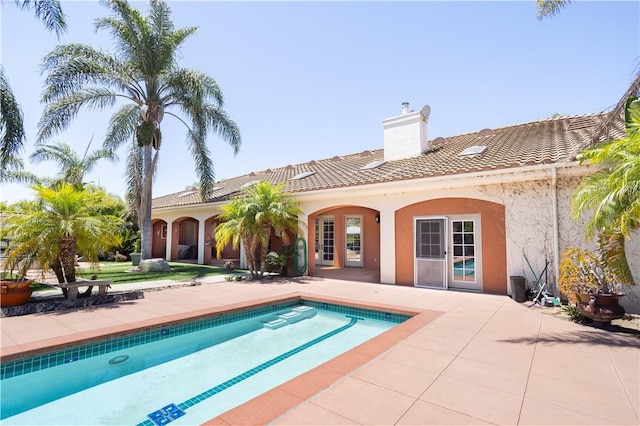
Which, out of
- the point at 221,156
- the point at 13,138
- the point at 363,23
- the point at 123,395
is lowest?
the point at 123,395

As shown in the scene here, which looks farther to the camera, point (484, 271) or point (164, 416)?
point (484, 271)

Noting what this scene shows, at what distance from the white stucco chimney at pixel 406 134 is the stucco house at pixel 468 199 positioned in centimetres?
5

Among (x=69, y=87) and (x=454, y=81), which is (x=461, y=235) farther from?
(x=69, y=87)

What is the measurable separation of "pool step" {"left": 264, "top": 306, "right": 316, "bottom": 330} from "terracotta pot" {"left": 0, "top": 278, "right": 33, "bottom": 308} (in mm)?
6390

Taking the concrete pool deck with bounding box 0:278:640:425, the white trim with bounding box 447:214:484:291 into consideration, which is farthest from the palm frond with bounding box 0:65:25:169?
the white trim with bounding box 447:214:484:291

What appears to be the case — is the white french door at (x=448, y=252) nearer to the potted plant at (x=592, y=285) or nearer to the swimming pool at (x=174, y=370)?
the potted plant at (x=592, y=285)

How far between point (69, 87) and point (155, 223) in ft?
43.7

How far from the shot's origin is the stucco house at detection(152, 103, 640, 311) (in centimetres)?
911

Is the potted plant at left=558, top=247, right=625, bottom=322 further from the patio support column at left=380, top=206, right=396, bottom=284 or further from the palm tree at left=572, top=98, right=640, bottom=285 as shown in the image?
the patio support column at left=380, top=206, right=396, bottom=284

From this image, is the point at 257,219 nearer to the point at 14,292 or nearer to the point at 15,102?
the point at 14,292

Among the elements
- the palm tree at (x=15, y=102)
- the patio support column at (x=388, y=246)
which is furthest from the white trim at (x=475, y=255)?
the palm tree at (x=15, y=102)

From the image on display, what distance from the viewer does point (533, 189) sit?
31.1ft

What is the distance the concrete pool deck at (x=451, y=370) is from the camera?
327 centimetres

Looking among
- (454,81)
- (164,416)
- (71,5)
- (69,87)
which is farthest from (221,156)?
(164,416)
